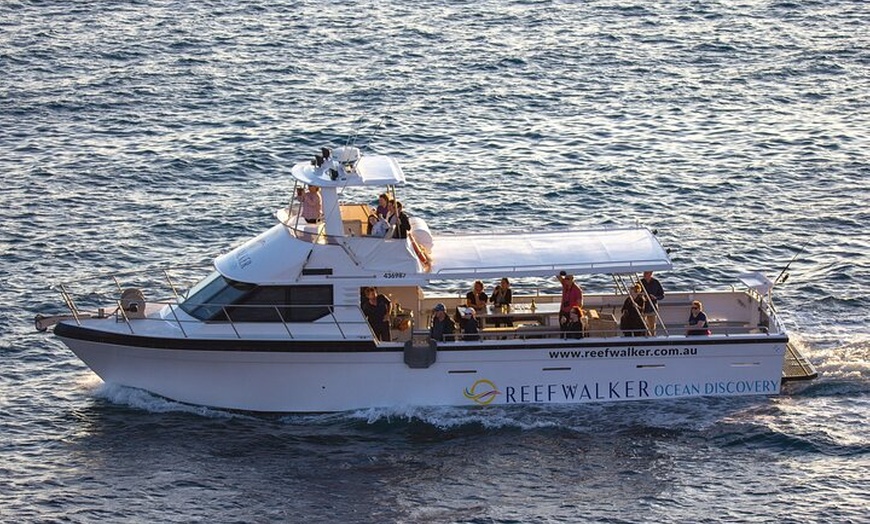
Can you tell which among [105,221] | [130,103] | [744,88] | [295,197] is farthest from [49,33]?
[295,197]

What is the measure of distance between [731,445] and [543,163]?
20847 mm

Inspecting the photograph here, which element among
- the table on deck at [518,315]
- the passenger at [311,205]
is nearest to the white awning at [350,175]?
the passenger at [311,205]

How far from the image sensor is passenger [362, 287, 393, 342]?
36.0 meters

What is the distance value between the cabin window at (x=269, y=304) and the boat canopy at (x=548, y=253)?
255 cm

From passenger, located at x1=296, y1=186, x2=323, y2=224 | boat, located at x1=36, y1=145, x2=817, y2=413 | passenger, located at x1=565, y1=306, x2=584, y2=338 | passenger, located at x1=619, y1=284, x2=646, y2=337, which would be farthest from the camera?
passenger, located at x1=296, y1=186, x2=323, y2=224

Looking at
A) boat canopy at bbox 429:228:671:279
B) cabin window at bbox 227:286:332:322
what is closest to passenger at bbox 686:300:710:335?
boat canopy at bbox 429:228:671:279

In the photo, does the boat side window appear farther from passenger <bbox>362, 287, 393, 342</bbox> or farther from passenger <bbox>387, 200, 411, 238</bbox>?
passenger <bbox>387, 200, 411, 238</bbox>

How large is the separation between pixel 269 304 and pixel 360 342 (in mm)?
2294

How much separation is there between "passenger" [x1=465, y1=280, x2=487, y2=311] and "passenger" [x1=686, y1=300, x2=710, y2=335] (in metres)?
4.69

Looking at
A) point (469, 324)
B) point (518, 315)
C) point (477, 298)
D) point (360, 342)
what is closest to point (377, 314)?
point (360, 342)

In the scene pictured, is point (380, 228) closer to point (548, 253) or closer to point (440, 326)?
point (440, 326)

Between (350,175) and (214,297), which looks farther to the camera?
(214,297)

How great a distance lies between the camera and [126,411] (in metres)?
36.5

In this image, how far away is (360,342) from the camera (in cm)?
3547
